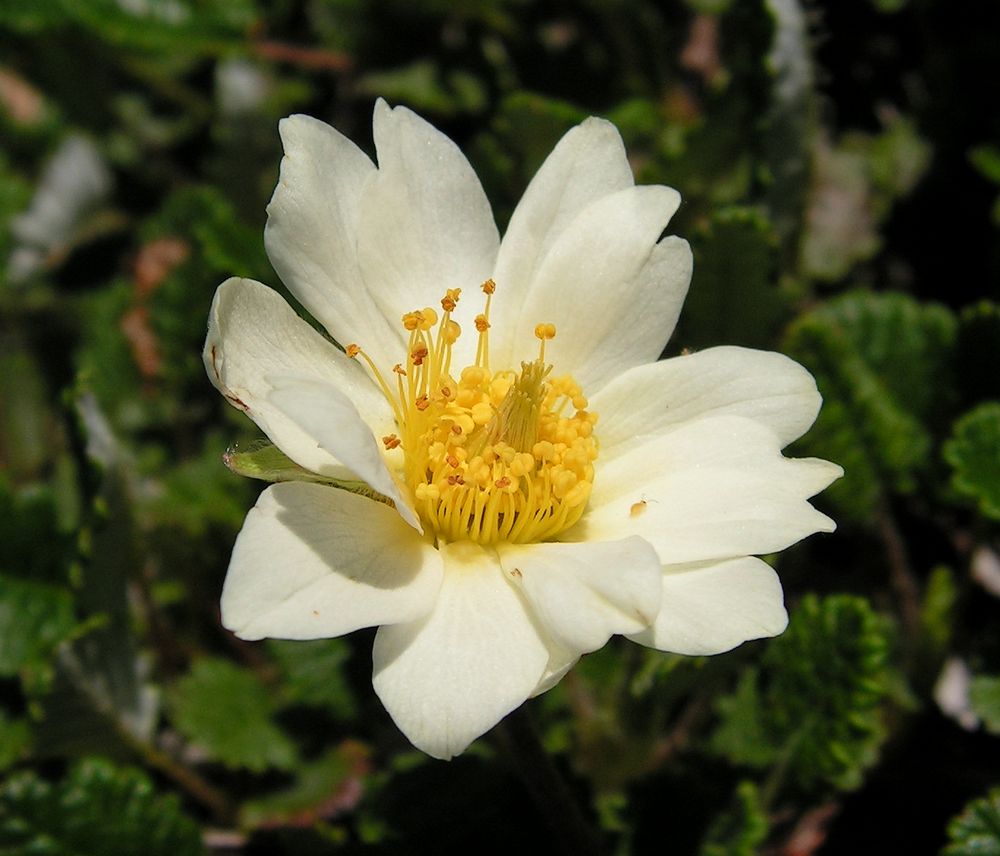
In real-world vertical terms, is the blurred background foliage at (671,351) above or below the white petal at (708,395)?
below

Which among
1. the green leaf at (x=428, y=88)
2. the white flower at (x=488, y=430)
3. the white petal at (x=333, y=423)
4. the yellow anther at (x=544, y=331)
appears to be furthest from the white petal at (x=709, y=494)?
the green leaf at (x=428, y=88)

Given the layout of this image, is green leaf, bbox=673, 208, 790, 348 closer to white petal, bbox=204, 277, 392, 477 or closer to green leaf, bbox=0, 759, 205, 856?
white petal, bbox=204, 277, 392, 477

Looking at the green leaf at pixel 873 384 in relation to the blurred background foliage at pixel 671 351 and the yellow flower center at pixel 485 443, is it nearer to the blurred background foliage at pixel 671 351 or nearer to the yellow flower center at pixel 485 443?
the blurred background foliage at pixel 671 351

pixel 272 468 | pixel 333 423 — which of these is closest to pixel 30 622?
pixel 272 468

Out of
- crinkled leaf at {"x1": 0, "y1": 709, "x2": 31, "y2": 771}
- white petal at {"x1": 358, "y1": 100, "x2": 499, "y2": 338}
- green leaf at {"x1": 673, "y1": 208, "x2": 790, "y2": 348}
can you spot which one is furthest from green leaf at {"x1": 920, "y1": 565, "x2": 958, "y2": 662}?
crinkled leaf at {"x1": 0, "y1": 709, "x2": 31, "y2": 771}

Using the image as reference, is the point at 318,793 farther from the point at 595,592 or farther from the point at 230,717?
the point at 595,592
